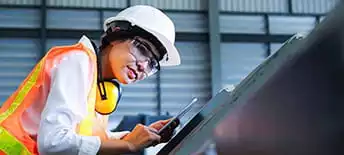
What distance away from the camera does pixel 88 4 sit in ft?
26.7

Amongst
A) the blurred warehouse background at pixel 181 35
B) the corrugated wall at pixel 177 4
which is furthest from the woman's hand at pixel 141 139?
the corrugated wall at pixel 177 4

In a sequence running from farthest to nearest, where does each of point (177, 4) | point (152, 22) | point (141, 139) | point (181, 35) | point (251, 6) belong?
point (251, 6), point (177, 4), point (181, 35), point (152, 22), point (141, 139)

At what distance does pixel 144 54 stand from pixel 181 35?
6491 millimetres

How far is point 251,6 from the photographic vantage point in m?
8.45

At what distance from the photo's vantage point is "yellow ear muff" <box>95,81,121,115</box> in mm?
1706

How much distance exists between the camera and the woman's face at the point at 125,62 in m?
1.67

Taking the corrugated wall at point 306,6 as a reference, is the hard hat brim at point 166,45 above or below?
below

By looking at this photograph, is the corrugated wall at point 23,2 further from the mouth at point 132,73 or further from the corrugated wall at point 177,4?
the mouth at point 132,73

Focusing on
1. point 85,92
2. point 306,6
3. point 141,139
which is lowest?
point 141,139

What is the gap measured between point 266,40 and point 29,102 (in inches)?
277

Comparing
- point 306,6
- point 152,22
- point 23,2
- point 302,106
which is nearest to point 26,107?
point 152,22

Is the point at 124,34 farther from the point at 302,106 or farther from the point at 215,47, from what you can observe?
the point at 215,47

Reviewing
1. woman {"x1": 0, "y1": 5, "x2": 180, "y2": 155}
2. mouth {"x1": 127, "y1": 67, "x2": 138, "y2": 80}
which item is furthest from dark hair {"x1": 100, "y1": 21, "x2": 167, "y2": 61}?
mouth {"x1": 127, "y1": 67, "x2": 138, "y2": 80}

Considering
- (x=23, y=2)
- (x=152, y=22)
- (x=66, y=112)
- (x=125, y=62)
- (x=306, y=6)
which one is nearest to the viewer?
(x=66, y=112)
